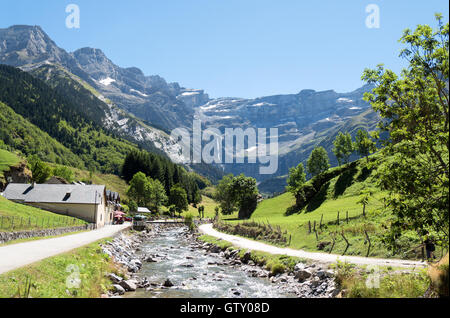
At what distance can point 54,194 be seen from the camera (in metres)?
72.2

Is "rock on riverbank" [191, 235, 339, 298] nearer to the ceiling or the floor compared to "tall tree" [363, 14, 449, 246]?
nearer to the floor

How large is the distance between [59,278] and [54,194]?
6049cm

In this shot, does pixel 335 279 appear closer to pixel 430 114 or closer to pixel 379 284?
pixel 379 284

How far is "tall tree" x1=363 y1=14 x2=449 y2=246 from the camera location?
1317 cm

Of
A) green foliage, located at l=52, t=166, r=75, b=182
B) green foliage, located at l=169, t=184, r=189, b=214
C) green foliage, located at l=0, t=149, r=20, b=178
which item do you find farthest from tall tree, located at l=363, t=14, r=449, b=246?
green foliage, located at l=52, t=166, r=75, b=182

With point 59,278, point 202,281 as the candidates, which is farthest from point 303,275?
point 59,278

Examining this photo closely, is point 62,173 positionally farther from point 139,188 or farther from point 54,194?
point 54,194

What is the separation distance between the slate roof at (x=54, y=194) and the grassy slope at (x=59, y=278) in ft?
157

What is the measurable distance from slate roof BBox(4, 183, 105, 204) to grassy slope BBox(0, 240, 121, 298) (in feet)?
157

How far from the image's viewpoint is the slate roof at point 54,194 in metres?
70.5

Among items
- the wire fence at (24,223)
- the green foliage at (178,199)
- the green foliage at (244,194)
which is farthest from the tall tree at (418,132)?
the green foliage at (178,199)

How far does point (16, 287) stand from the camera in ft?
48.5

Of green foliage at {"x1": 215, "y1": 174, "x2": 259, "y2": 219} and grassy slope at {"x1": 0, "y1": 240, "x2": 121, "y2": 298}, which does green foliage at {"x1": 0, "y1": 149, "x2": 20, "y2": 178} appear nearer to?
green foliage at {"x1": 215, "y1": 174, "x2": 259, "y2": 219}
